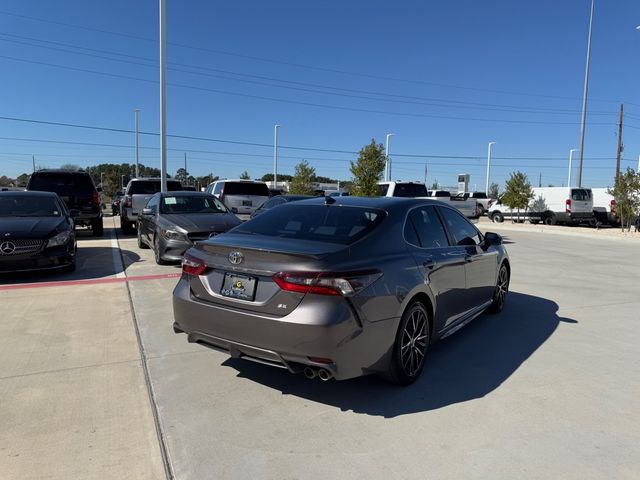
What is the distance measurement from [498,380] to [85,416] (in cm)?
328

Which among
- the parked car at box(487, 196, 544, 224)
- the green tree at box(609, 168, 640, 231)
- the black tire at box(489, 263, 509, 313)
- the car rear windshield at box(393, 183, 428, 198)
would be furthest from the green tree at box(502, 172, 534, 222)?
the black tire at box(489, 263, 509, 313)

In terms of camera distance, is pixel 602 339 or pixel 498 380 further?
pixel 602 339

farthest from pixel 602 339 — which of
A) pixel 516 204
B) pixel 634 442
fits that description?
pixel 516 204

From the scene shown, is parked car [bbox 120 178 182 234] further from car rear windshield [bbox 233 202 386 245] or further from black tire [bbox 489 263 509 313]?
black tire [bbox 489 263 509 313]

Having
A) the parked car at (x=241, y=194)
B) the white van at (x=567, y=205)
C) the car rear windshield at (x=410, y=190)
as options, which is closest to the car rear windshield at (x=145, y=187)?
the parked car at (x=241, y=194)

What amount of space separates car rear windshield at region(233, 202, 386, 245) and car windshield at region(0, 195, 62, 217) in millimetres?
6382

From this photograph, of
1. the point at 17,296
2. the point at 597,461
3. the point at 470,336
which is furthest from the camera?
the point at 17,296

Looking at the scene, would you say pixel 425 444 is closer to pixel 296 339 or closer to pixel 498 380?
pixel 296 339

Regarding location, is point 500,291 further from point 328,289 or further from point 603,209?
point 603,209

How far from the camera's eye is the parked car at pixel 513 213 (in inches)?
1081

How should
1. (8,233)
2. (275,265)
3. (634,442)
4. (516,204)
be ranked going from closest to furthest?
1. (634,442)
2. (275,265)
3. (8,233)
4. (516,204)

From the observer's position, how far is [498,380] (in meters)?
4.18

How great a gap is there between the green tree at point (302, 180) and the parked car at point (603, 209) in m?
18.9

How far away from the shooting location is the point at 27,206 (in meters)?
9.22
